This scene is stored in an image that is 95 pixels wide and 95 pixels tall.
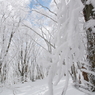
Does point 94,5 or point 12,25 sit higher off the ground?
point 12,25

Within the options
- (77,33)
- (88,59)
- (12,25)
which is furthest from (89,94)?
(12,25)

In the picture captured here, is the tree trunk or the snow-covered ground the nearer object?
the tree trunk

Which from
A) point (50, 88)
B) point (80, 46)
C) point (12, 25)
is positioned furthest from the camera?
point (12, 25)

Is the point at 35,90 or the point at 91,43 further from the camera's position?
the point at 35,90

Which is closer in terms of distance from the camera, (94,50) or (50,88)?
(50,88)

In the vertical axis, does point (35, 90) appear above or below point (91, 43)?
below

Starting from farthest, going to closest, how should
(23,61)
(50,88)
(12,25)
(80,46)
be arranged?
(23,61)
(12,25)
(80,46)
(50,88)

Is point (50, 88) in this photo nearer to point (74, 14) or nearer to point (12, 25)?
point (74, 14)

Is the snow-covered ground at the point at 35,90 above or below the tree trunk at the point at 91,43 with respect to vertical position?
below

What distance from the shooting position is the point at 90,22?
0.87 metres

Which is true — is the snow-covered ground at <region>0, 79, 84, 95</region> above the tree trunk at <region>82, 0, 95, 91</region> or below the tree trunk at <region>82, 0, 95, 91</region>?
below

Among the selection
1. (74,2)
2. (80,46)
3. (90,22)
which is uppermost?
(74,2)

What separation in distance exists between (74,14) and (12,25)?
6456 millimetres

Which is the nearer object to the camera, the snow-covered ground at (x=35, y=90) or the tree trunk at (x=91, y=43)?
the tree trunk at (x=91, y=43)
